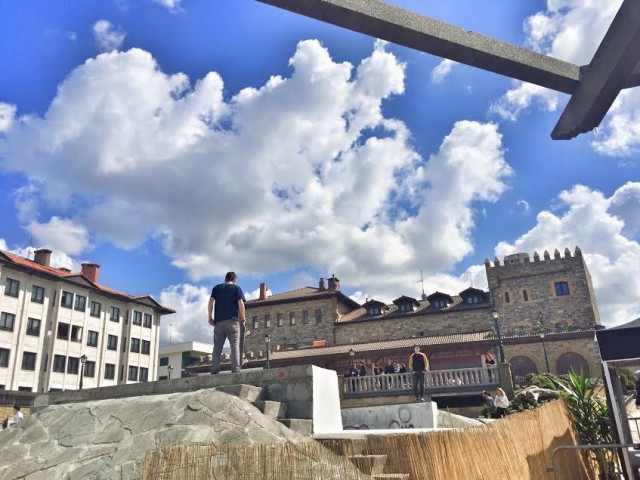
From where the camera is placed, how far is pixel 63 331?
145 ft

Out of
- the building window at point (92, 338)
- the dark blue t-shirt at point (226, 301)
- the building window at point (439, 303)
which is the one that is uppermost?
the building window at point (439, 303)

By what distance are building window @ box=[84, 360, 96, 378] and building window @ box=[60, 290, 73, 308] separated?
5454 mm

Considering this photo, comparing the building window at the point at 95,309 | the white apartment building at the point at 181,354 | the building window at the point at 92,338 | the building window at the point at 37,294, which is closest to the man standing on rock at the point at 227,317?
the building window at the point at 37,294

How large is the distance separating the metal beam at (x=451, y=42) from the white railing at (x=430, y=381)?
20.3m

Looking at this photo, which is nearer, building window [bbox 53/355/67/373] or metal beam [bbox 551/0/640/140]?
metal beam [bbox 551/0/640/140]

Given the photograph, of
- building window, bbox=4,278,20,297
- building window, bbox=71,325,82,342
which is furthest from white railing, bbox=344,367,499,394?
building window, bbox=71,325,82,342

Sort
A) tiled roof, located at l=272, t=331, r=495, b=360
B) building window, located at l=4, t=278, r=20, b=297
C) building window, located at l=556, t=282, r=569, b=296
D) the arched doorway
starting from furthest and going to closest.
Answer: building window, located at l=556, t=282, r=569, b=296
building window, located at l=4, t=278, r=20, b=297
the arched doorway
tiled roof, located at l=272, t=331, r=495, b=360

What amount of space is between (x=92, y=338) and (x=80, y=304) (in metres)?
3.42

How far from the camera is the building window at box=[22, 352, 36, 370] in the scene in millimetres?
40000

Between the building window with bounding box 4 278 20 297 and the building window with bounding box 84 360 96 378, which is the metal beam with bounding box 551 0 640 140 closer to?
the building window with bounding box 4 278 20 297

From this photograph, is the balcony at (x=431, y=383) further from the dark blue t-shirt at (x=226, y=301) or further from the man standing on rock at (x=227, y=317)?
the dark blue t-shirt at (x=226, y=301)

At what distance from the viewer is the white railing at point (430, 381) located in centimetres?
2161

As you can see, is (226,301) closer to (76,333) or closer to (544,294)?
(544,294)

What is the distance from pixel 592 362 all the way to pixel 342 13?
3813 centimetres
